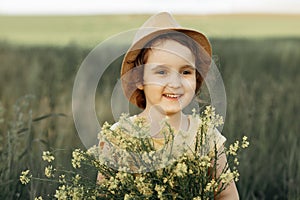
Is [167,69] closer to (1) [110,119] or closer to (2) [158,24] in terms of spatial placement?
(2) [158,24]

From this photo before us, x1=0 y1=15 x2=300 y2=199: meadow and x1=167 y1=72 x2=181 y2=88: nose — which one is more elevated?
x1=0 y1=15 x2=300 y2=199: meadow

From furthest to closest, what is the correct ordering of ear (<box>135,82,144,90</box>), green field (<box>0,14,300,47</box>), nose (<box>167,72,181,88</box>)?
1. green field (<box>0,14,300,47</box>)
2. ear (<box>135,82,144,90</box>)
3. nose (<box>167,72,181,88</box>)

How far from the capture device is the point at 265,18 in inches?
1187

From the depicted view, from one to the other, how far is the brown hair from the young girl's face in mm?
25

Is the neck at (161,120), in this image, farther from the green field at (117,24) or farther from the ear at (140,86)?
the green field at (117,24)

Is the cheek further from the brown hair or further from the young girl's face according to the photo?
the brown hair

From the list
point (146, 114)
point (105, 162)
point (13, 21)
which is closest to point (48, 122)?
point (146, 114)

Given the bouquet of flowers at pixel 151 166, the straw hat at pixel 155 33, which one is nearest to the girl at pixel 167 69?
the straw hat at pixel 155 33

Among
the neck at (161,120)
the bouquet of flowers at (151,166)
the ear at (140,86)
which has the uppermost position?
the ear at (140,86)

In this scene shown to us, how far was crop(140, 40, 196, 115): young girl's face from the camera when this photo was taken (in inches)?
102

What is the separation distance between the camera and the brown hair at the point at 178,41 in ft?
8.71

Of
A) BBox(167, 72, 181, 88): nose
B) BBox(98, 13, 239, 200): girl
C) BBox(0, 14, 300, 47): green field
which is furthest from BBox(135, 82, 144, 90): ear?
BBox(0, 14, 300, 47): green field

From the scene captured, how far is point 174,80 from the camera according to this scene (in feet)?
8.44

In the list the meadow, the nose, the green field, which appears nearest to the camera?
the nose
